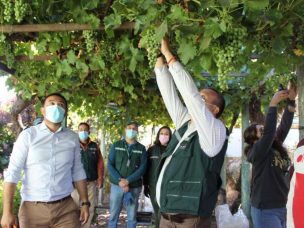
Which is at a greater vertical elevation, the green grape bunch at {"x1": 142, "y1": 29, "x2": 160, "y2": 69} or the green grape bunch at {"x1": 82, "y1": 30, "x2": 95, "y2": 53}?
the green grape bunch at {"x1": 82, "y1": 30, "x2": 95, "y2": 53}

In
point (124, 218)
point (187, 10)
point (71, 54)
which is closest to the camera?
point (187, 10)

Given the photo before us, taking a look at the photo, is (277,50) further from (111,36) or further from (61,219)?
(61,219)

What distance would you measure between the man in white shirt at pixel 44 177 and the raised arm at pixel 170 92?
1150mm

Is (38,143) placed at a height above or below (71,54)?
below

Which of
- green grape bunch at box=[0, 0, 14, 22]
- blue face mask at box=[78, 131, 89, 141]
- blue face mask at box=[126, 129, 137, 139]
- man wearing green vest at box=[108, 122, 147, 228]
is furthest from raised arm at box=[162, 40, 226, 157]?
blue face mask at box=[78, 131, 89, 141]

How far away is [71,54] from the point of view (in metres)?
4.59

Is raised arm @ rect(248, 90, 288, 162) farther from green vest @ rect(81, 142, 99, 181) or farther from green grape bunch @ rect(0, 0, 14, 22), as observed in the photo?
green vest @ rect(81, 142, 99, 181)

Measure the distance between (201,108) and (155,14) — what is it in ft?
2.53

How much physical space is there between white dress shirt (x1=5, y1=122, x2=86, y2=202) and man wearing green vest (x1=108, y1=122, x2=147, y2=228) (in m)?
2.82

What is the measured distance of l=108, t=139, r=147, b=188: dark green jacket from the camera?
6.62 m

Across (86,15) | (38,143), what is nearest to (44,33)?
(86,15)

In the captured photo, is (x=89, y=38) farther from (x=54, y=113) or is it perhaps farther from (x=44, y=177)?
(x=44, y=177)

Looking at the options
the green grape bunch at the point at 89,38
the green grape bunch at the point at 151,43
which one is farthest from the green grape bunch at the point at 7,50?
the green grape bunch at the point at 151,43

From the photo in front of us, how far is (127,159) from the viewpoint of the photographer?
6684 mm
